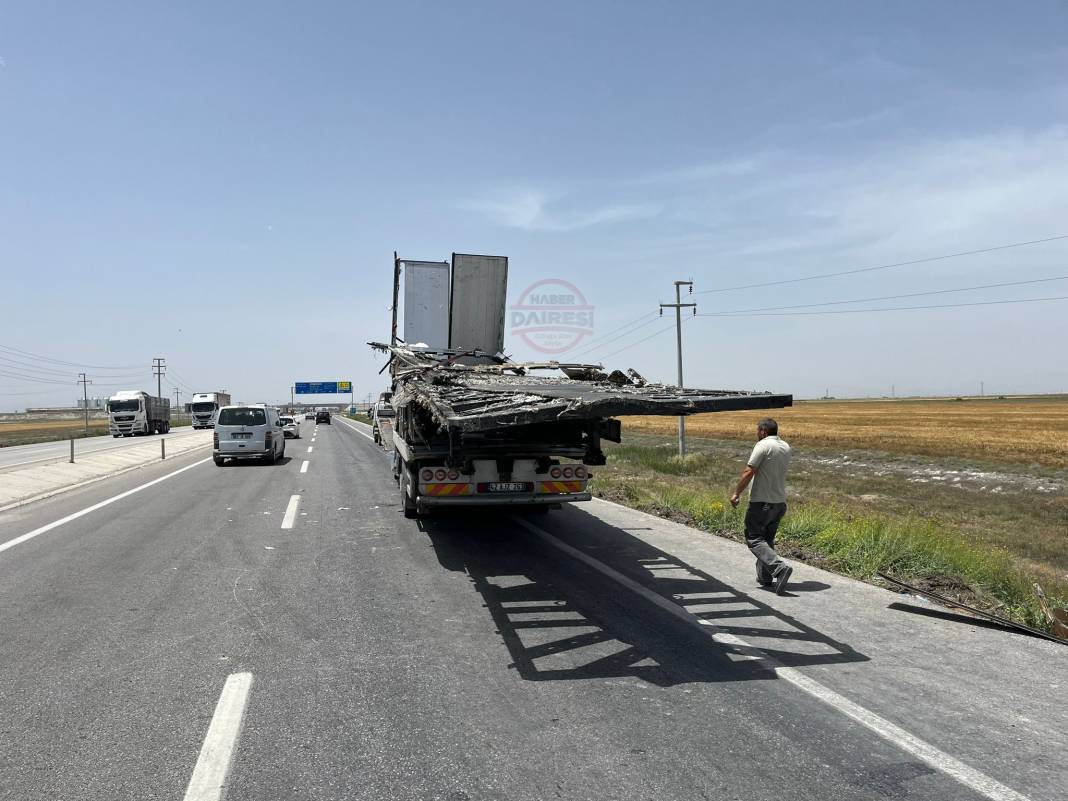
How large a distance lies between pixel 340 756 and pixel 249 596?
3.39 meters

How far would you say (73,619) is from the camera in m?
5.58

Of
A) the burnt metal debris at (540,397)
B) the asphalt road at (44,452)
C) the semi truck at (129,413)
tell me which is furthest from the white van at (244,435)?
the semi truck at (129,413)

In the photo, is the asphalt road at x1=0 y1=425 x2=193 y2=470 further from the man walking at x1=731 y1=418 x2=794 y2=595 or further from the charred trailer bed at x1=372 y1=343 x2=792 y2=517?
the man walking at x1=731 y1=418 x2=794 y2=595

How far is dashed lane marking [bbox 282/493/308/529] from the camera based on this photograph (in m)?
10.2

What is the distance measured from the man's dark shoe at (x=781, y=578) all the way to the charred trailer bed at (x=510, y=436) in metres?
1.58

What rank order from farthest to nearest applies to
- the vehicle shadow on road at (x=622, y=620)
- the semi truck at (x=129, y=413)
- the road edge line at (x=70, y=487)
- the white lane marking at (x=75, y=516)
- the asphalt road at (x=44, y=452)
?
the semi truck at (x=129, y=413)
the asphalt road at (x=44, y=452)
the road edge line at (x=70, y=487)
the white lane marking at (x=75, y=516)
the vehicle shadow on road at (x=622, y=620)

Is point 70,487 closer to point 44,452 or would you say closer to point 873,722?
point 873,722

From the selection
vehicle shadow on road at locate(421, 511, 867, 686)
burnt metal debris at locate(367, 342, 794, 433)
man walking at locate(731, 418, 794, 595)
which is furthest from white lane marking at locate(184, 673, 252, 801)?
man walking at locate(731, 418, 794, 595)

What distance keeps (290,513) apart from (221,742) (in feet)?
26.7

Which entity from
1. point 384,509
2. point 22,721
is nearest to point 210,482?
point 384,509

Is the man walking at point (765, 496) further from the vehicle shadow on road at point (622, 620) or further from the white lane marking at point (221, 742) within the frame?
the white lane marking at point (221, 742)

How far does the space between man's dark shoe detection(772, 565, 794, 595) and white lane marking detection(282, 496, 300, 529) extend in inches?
274

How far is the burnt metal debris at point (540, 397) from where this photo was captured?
5367mm

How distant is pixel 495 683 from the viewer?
170 inches
